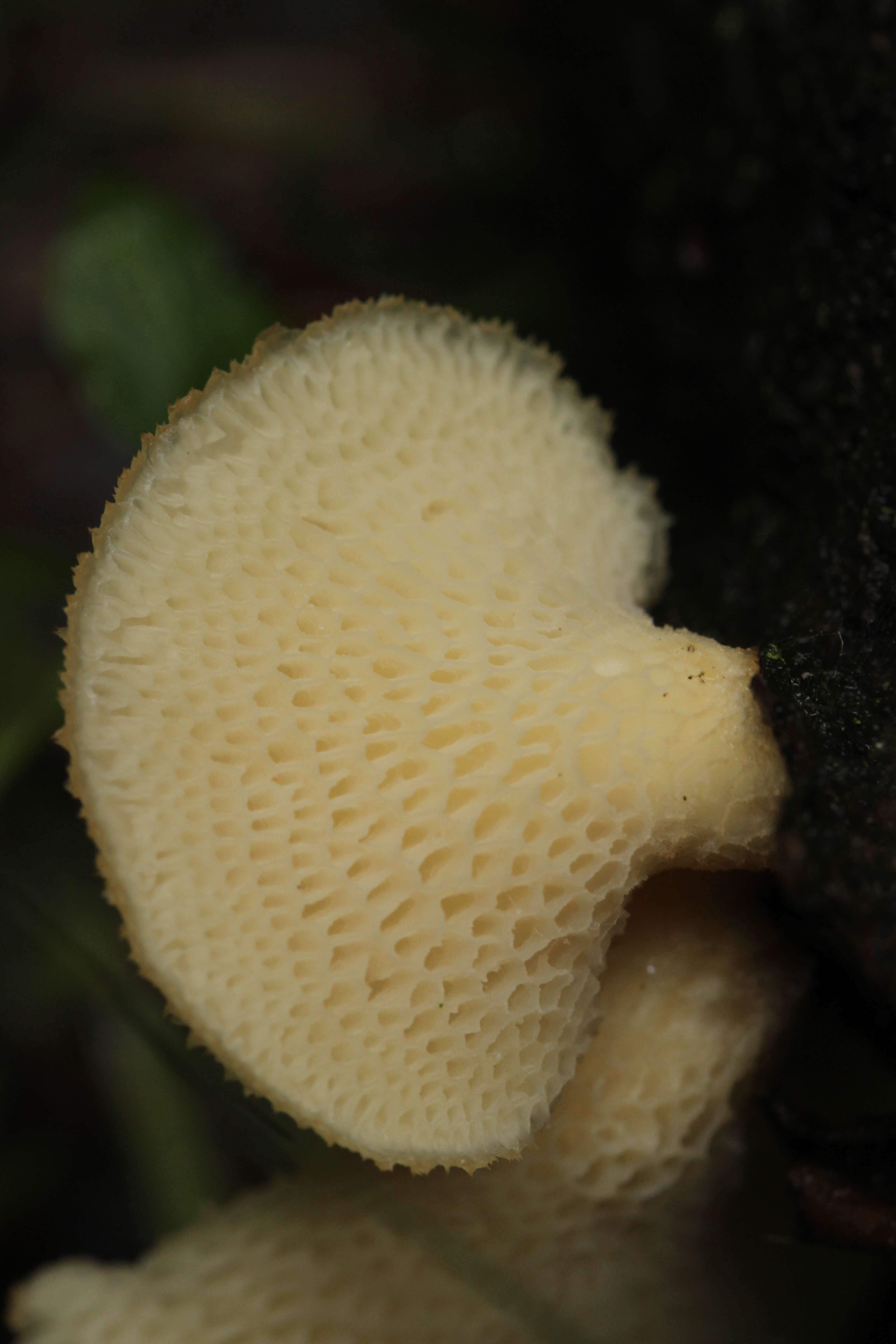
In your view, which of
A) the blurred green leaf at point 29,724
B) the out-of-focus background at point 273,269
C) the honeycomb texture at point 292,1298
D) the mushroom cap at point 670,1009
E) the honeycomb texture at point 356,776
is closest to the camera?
the honeycomb texture at point 356,776

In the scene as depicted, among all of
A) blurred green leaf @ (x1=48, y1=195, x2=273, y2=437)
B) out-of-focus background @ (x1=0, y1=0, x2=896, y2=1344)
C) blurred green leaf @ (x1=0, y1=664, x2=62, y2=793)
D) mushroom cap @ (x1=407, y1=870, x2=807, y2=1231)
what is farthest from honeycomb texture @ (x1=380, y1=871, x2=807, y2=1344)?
blurred green leaf @ (x1=48, y1=195, x2=273, y2=437)

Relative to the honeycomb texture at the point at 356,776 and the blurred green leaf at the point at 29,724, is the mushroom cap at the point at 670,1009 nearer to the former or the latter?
the honeycomb texture at the point at 356,776

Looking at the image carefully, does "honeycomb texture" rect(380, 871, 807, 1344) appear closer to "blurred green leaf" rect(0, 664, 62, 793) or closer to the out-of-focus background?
the out-of-focus background

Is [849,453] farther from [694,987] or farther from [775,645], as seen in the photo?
[694,987]

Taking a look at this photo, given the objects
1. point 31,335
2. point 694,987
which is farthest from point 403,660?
point 31,335

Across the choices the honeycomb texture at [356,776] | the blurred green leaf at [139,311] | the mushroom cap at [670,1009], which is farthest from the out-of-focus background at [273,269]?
the honeycomb texture at [356,776]

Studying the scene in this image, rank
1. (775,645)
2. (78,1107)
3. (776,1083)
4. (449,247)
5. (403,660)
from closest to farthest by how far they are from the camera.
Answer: (403,660)
(775,645)
(776,1083)
(78,1107)
(449,247)
